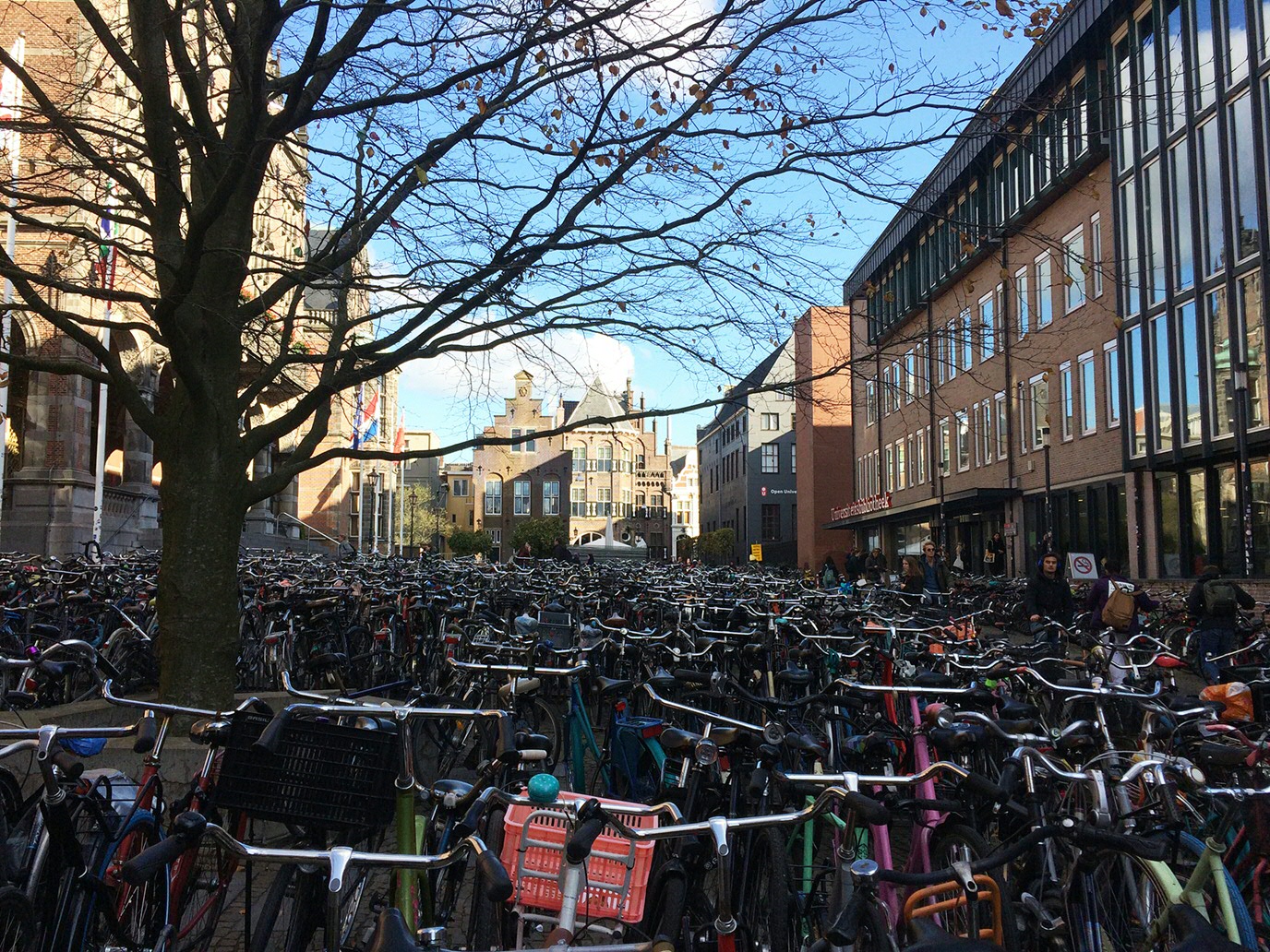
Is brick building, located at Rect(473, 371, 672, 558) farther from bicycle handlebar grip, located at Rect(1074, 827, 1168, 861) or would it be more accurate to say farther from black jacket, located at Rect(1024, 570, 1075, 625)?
bicycle handlebar grip, located at Rect(1074, 827, 1168, 861)

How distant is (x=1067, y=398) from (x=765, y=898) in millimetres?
25904

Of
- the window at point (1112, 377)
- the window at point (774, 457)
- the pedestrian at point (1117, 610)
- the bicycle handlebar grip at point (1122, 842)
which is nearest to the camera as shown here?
the bicycle handlebar grip at point (1122, 842)

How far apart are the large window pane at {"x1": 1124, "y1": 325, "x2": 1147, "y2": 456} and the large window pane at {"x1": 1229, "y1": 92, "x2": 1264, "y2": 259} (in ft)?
13.3

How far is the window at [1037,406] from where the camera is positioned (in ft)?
93.3

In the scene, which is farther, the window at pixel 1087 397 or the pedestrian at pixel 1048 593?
the window at pixel 1087 397

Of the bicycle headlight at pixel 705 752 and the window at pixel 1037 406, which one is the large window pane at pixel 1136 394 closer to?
the window at pixel 1037 406

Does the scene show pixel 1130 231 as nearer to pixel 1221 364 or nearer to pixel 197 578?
pixel 1221 364

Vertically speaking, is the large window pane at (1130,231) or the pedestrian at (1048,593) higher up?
the large window pane at (1130,231)

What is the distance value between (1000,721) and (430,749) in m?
4.40

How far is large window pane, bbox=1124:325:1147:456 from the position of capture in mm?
23297

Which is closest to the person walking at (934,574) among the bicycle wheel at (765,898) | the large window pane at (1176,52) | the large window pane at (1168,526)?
the large window pane at (1168,526)

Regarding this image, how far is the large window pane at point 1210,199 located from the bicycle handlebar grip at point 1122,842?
20.3 meters

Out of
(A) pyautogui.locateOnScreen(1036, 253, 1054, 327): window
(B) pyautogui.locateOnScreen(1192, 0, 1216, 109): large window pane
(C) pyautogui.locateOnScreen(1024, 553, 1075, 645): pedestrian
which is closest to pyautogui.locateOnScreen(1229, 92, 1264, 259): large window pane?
(B) pyautogui.locateOnScreen(1192, 0, 1216, 109): large window pane

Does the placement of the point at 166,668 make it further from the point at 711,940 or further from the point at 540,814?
the point at 711,940
